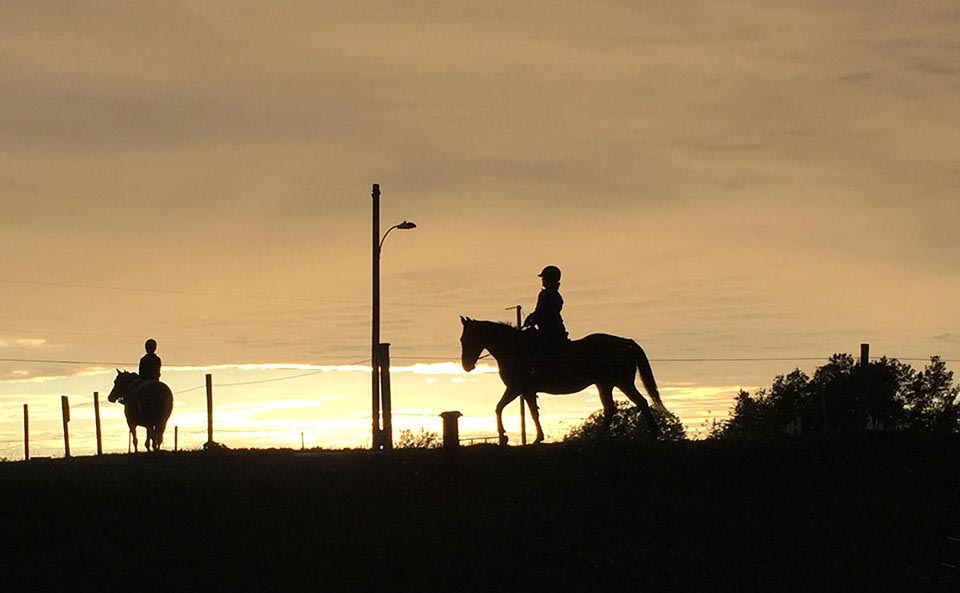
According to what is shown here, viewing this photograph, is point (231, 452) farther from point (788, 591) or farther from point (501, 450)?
point (788, 591)

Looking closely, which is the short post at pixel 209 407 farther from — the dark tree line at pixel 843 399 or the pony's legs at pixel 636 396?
the dark tree line at pixel 843 399

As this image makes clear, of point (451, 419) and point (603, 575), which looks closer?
point (603, 575)

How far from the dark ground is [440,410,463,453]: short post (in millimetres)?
304

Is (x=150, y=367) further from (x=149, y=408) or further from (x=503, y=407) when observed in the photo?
(x=503, y=407)

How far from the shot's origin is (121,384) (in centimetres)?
3809

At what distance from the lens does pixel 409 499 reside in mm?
22797

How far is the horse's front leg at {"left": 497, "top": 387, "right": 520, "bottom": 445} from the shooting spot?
2881cm

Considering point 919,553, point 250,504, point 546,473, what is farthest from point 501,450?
point 919,553

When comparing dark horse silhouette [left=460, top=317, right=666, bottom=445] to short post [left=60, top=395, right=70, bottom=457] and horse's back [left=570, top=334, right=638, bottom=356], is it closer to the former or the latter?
horse's back [left=570, top=334, right=638, bottom=356]

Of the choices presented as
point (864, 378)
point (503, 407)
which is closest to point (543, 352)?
point (503, 407)

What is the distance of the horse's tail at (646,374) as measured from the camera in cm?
3020

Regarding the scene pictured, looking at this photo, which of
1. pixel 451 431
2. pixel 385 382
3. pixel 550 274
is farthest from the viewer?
pixel 550 274

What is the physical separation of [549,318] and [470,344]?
6.60ft

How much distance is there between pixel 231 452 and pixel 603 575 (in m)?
12.7
